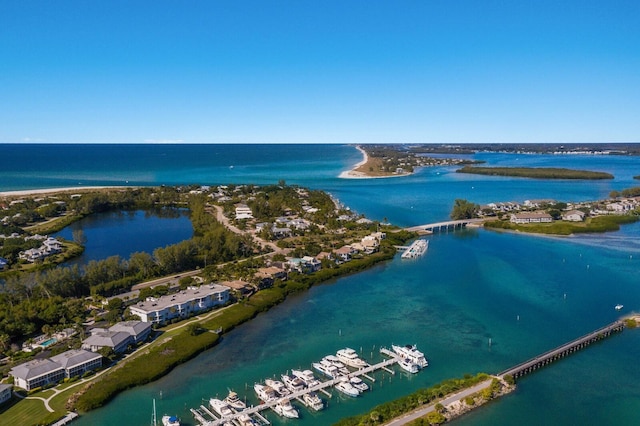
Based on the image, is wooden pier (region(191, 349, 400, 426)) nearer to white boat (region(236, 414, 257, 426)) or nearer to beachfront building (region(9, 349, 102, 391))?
white boat (region(236, 414, 257, 426))

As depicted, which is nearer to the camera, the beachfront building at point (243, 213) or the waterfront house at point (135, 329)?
the waterfront house at point (135, 329)

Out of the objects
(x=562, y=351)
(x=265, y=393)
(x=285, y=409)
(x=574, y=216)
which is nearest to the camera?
(x=285, y=409)

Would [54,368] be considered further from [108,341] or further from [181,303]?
[181,303]

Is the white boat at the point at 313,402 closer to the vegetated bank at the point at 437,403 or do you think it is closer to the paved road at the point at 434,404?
the vegetated bank at the point at 437,403

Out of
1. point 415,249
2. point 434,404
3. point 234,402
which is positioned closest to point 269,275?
point 234,402

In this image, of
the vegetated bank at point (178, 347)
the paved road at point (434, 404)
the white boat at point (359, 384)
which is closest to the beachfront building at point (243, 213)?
the vegetated bank at point (178, 347)

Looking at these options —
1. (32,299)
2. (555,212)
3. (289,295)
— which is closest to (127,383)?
(32,299)
